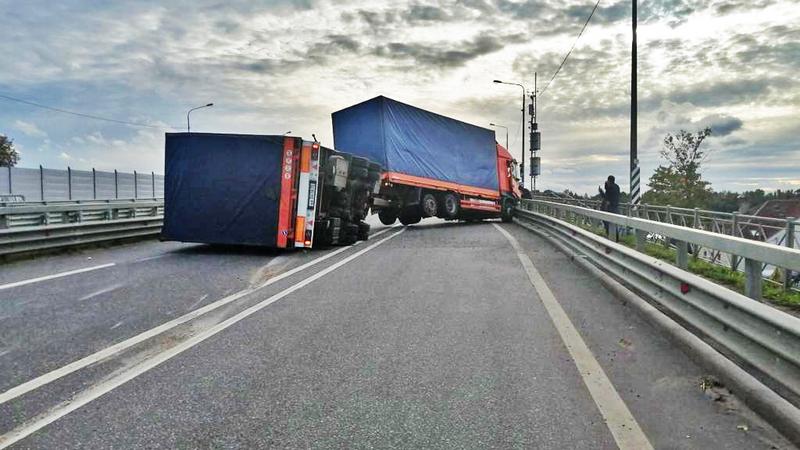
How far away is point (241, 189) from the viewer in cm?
1252

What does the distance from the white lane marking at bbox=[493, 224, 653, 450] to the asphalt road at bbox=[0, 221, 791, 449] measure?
0.04 metres

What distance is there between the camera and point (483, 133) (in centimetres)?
2538

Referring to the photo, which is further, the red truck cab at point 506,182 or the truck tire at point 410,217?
the red truck cab at point 506,182

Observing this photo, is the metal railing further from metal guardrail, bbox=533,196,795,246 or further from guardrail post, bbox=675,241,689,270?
guardrail post, bbox=675,241,689,270

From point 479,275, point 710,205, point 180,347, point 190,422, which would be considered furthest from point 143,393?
point 710,205

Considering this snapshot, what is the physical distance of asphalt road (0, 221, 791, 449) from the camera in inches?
131

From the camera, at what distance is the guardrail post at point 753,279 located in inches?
168

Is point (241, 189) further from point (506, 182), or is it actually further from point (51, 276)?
point (506, 182)

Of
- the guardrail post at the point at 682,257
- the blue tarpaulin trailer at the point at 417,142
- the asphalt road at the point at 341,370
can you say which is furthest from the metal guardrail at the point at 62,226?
the guardrail post at the point at 682,257

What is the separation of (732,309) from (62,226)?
12524mm

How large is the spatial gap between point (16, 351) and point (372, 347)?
3.02 m

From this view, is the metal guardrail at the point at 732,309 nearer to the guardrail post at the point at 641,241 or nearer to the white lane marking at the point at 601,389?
the guardrail post at the point at 641,241

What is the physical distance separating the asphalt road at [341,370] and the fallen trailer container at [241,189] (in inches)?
156

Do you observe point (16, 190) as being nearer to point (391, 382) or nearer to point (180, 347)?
point (180, 347)
